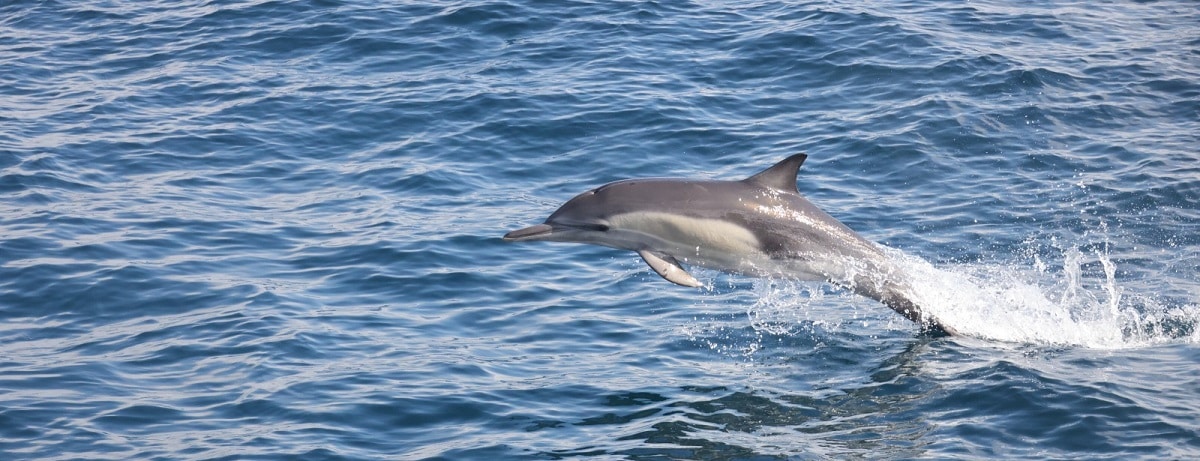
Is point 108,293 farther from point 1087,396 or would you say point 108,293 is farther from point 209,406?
point 1087,396

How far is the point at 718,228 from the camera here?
10602 millimetres

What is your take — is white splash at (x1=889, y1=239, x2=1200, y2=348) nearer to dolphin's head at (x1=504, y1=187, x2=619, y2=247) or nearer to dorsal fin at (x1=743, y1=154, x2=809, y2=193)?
dorsal fin at (x1=743, y1=154, x2=809, y2=193)

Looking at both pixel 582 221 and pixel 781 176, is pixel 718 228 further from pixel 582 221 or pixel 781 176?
pixel 582 221

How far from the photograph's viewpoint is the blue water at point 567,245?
10.2m

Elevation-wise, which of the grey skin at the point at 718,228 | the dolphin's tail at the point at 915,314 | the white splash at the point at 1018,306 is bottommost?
the white splash at the point at 1018,306

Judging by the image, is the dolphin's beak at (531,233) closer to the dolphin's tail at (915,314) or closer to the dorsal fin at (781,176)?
the dorsal fin at (781,176)

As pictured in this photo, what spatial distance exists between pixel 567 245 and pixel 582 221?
428cm

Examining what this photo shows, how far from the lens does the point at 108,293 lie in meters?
13.1

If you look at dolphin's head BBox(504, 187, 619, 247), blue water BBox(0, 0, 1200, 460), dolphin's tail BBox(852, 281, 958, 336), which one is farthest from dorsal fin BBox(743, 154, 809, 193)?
blue water BBox(0, 0, 1200, 460)

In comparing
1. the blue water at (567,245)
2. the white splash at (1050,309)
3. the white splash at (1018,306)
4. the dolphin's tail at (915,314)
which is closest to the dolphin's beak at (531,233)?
the blue water at (567,245)

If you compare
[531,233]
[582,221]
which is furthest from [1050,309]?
[531,233]

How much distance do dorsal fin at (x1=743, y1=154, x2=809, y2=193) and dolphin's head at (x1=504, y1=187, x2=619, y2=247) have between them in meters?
1.17

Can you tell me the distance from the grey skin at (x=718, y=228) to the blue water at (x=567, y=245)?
0.91 metres

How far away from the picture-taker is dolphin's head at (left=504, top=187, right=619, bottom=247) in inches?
415
